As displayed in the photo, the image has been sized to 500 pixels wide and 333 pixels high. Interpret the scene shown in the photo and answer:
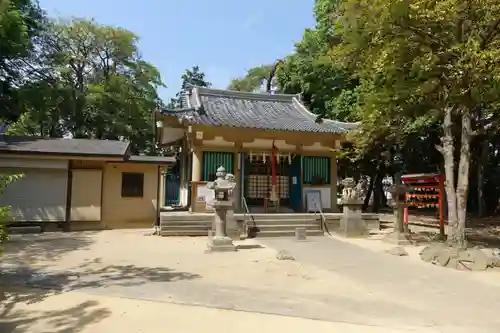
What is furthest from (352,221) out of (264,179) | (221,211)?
(221,211)

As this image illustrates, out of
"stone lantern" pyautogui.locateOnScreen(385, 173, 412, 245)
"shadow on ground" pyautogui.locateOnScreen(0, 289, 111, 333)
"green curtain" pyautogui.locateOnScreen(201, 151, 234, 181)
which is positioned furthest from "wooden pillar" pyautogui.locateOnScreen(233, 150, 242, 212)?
"shadow on ground" pyautogui.locateOnScreen(0, 289, 111, 333)

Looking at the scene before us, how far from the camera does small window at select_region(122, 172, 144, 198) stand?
1450 centimetres

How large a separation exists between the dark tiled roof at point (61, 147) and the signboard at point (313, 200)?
7377 millimetres

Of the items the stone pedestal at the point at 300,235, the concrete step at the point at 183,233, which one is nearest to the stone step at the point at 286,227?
the stone pedestal at the point at 300,235

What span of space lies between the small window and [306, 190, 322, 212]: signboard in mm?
6619

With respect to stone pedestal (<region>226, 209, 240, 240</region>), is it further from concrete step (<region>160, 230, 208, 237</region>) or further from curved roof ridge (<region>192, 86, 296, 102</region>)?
curved roof ridge (<region>192, 86, 296, 102</region>)

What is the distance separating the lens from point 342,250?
33.2 ft

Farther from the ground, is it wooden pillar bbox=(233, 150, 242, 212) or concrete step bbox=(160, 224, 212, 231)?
wooden pillar bbox=(233, 150, 242, 212)

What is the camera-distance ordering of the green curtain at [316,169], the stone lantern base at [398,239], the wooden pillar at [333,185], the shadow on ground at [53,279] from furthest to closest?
the wooden pillar at [333,185], the green curtain at [316,169], the stone lantern base at [398,239], the shadow on ground at [53,279]

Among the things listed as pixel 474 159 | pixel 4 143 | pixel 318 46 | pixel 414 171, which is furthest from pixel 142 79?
pixel 474 159

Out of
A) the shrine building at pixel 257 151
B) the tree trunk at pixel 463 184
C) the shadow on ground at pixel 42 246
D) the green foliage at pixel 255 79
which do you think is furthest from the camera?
the green foliage at pixel 255 79

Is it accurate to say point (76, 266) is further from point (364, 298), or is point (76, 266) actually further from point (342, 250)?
point (342, 250)

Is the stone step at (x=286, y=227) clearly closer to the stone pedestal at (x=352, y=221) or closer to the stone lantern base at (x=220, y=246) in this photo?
the stone pedestal at (x=352, y=221)

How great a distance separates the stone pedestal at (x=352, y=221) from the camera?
1284 centimetres
